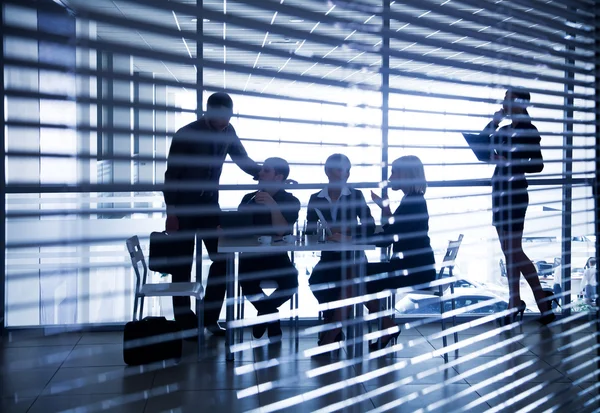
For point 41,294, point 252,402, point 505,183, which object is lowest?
point 252,402

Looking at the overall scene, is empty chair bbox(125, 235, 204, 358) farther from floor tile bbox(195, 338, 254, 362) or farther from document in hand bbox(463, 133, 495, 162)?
document in hand bbox(463, 133, 495, 162)

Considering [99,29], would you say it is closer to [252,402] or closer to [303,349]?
[252,402]

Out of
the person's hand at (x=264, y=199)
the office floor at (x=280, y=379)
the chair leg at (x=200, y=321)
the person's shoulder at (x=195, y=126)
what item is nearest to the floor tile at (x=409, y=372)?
the office floor at (x=280, y=379)

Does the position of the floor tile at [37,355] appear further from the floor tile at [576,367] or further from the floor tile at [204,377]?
the floor tile at [576,367]

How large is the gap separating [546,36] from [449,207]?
8.96 ft

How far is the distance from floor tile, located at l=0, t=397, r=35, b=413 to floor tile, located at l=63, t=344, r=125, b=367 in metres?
0.61

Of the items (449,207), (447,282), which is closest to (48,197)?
(447,282)

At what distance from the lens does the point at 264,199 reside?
4.13 m

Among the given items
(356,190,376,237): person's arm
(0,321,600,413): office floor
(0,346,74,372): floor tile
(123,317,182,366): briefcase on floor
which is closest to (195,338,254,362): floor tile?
(0,321,600,413): office floor

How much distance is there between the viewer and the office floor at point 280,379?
10.5ft

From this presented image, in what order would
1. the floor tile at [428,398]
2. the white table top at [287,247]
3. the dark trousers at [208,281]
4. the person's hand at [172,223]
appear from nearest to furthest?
1. the floor tile at [428,398]
2. the person's hand at [172,223]
3. the white table top at [287,247]
4. the dark trousers at [208,281]

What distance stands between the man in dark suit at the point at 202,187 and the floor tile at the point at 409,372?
3.67 feet

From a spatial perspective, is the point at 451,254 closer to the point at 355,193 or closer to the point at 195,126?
the point at 355,193

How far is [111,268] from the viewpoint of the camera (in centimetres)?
445
